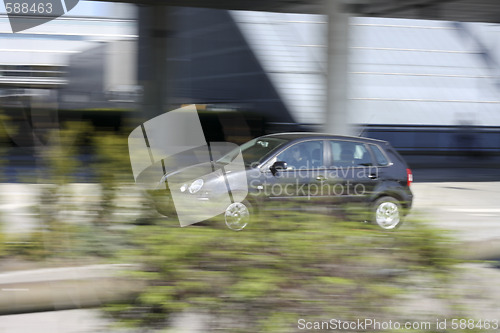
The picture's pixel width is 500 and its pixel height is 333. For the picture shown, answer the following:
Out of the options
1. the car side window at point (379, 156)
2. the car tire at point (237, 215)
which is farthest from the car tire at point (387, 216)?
the car side window at point (379, 156)

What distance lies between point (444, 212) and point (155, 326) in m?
1.75

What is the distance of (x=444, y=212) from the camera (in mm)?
3398

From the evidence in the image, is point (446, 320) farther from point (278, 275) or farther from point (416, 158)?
point (416, 158)

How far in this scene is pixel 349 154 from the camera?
27.0 ft

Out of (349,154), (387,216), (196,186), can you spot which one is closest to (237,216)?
(196,186)

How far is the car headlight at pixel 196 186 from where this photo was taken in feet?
10.7

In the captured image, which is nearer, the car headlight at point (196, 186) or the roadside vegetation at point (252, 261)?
the roadside vegetation at point (252, 261)

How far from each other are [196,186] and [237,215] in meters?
0.46

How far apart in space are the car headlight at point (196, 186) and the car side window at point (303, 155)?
4150 mm

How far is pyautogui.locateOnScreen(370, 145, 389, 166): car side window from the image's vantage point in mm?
8523

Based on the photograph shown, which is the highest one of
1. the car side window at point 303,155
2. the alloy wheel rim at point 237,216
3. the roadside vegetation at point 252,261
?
the car side window at point 303,155

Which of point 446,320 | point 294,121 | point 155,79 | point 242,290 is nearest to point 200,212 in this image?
point 242,290

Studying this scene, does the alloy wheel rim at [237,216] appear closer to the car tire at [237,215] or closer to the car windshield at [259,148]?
the car tire at [237,215]

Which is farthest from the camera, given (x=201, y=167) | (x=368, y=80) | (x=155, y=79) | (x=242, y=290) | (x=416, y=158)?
(x=368, y=80)
